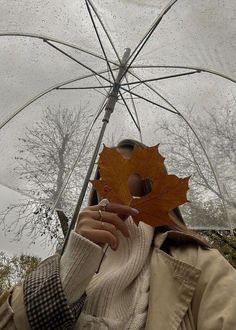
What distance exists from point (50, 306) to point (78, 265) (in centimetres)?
15

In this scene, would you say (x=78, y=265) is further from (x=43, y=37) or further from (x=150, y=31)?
(x=43, y=37)

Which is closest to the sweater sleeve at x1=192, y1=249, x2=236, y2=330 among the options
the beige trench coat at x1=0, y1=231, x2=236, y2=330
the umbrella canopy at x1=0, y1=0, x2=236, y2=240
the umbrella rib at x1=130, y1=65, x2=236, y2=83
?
the beige trench coat at x1=0, y1=231, x2=236, y2=330

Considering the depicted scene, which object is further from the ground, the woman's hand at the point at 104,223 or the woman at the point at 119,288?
the woman's hand at the point at 104,223

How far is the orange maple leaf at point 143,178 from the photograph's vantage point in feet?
4.41

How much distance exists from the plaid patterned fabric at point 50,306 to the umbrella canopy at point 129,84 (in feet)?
7.30

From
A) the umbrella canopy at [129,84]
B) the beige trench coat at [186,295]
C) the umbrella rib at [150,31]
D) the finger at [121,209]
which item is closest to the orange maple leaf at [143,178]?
the finger at [121,209]

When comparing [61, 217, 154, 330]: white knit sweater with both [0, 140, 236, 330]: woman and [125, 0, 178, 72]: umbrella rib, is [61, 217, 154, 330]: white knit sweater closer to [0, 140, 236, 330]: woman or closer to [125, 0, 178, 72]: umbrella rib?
[0, 140, 236, 330]: woman

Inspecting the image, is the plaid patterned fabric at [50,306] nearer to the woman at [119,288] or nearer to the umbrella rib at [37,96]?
the woman at [119,288]

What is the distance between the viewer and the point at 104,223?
1.37 metres

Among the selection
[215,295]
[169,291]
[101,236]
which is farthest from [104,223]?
[215,295]

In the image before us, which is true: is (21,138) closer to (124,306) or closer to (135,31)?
(135,31)

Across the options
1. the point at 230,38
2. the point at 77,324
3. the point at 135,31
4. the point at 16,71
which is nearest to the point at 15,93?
the point at 16,71

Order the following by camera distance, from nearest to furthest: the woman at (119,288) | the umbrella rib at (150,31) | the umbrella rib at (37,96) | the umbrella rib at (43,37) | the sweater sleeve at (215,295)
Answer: the sweater sleeve at (215,295) < the woman at (119,288) < the umbrella rib at (150,31) < the umbrella rib at (43,37) < the umbrella rib at (37,96)

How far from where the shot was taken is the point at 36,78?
3861mm
